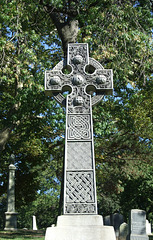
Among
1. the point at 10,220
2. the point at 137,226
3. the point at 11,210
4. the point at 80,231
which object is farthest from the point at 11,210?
the point at 80,231

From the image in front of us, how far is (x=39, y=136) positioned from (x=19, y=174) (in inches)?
328

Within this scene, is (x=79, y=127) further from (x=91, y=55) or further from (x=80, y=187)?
(x=91, y=55)

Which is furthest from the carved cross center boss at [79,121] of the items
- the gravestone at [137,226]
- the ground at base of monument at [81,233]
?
the gravestone at [137,226]

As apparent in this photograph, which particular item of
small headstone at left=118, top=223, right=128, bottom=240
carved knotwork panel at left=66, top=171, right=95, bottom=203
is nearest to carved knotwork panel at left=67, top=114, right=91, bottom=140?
carved knotwork panel at left=66, top=171, right=95, bottom=203

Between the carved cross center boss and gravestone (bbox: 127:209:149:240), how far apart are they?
25.7ft

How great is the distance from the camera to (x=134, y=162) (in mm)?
19688

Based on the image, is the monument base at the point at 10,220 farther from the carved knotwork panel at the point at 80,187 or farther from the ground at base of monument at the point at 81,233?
the ground at base of monument at the point at 81,233

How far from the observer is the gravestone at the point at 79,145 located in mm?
4398

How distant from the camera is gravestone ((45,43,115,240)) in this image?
4.40m

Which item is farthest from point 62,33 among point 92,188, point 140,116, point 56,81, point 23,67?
point 92,188

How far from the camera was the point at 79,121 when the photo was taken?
537 centimetres

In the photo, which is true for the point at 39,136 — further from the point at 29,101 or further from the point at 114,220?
the point at 114,220

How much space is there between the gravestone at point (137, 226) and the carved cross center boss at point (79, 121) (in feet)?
25.7

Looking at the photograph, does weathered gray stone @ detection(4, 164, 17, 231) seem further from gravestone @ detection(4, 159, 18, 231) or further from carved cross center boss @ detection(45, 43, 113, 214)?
carved cross center boss @ detection(45, 43, 113, 214)
